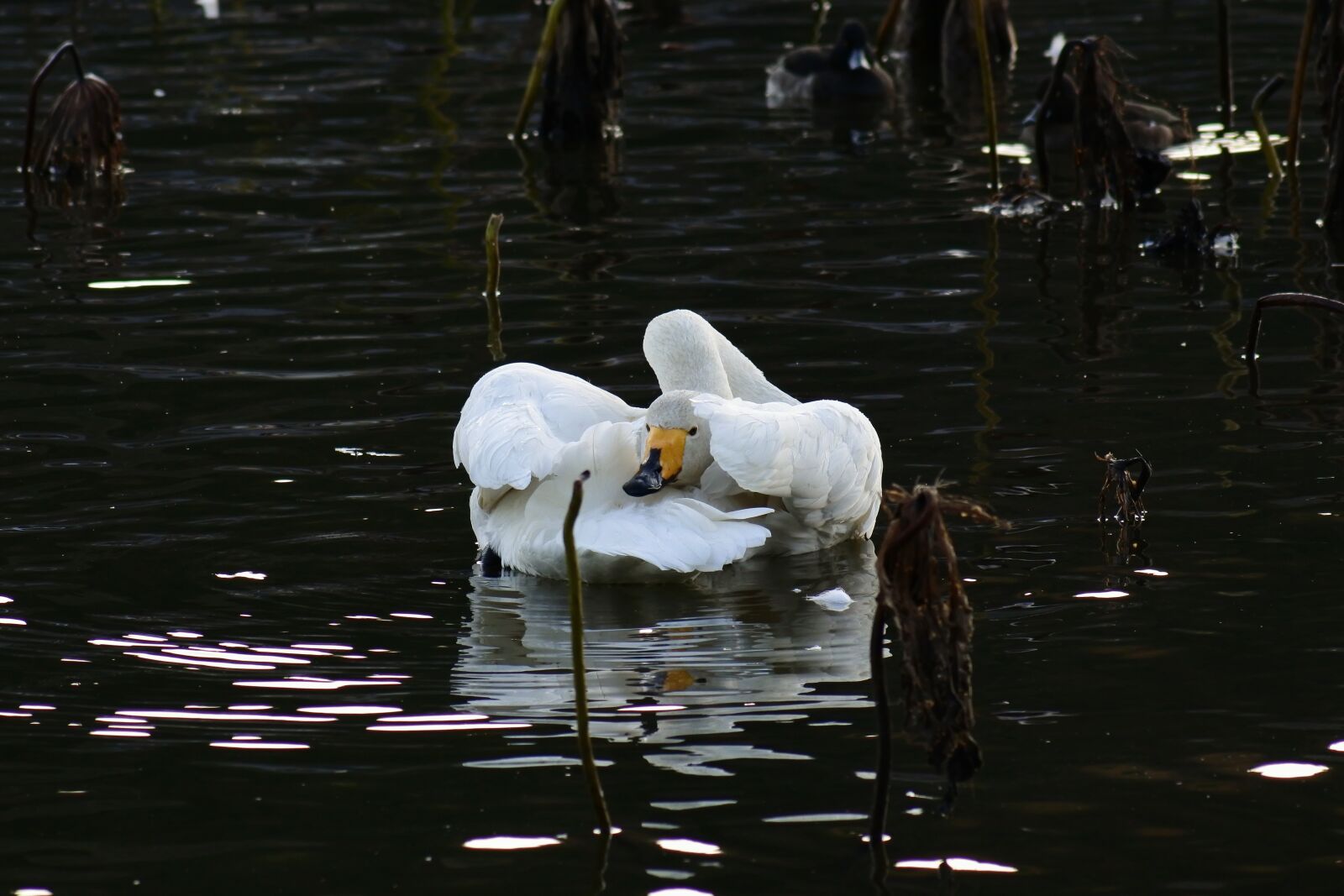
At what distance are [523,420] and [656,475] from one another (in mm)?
668

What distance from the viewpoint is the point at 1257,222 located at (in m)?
13.9

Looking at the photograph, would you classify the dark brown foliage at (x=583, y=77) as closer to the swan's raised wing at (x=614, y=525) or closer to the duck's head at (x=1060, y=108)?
the duck's head at (x=1060, y=108)

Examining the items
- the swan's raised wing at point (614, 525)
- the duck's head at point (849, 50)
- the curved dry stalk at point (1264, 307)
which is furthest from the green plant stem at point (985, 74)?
the swan's raised wing at point (614, 525)

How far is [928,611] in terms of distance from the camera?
496 centimetres

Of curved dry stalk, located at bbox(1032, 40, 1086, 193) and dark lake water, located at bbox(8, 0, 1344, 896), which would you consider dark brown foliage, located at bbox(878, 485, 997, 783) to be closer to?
dark lake water, located at bbox(8, 0, 1344, 896)

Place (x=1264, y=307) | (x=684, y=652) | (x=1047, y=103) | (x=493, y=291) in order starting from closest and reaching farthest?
(x=684, y=652) → (x=1264, y=307) → (x=493, y=291) → (x=1047, y=103)

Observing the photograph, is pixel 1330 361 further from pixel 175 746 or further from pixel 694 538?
pixel 175 746

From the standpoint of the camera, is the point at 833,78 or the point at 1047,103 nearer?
the point at 1047,103

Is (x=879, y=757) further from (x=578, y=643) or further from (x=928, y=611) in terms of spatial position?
Result: (x=578, y=643)

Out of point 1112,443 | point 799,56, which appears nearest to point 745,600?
point 1112,443

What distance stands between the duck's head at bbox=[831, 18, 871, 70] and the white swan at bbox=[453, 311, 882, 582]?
1101cm

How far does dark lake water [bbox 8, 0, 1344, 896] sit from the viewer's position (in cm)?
552

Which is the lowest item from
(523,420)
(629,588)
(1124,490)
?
(629,588)

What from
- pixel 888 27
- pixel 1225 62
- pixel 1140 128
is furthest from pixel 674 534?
pixel 888 27
